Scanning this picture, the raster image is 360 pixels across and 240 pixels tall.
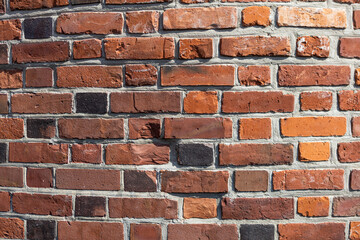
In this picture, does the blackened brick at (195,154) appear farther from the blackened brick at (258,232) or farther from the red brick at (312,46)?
the red brick at (312,46)

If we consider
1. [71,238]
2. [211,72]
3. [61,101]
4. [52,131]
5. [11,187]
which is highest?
[211,72]

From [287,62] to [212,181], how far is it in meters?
0.49

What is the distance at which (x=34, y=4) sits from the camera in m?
1.01

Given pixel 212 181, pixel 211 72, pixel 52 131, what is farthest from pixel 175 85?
pixel 52 131

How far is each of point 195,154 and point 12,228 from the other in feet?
2.45

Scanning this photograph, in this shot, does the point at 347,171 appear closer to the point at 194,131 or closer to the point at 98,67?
the point at 194,131

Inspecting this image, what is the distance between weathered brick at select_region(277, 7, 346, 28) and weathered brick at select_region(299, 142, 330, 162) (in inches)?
16.2

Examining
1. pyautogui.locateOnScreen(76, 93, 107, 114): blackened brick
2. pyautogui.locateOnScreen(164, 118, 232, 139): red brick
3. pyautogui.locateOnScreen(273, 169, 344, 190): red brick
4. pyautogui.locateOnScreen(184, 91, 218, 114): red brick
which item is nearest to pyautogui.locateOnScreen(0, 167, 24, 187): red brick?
pyautogui.locateOnScreen(76, 93, 107, 114): blackened brick

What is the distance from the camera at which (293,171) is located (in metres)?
0.95

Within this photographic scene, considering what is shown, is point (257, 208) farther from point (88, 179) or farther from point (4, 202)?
point (4, 202)

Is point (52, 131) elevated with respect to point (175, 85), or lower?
lower

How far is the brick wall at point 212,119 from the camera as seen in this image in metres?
0.95

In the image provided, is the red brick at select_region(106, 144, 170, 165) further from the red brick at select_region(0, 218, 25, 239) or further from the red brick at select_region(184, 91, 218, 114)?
the red brick at select_region(0, 218, 25, 239)

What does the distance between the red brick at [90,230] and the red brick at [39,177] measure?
15 centimetres
